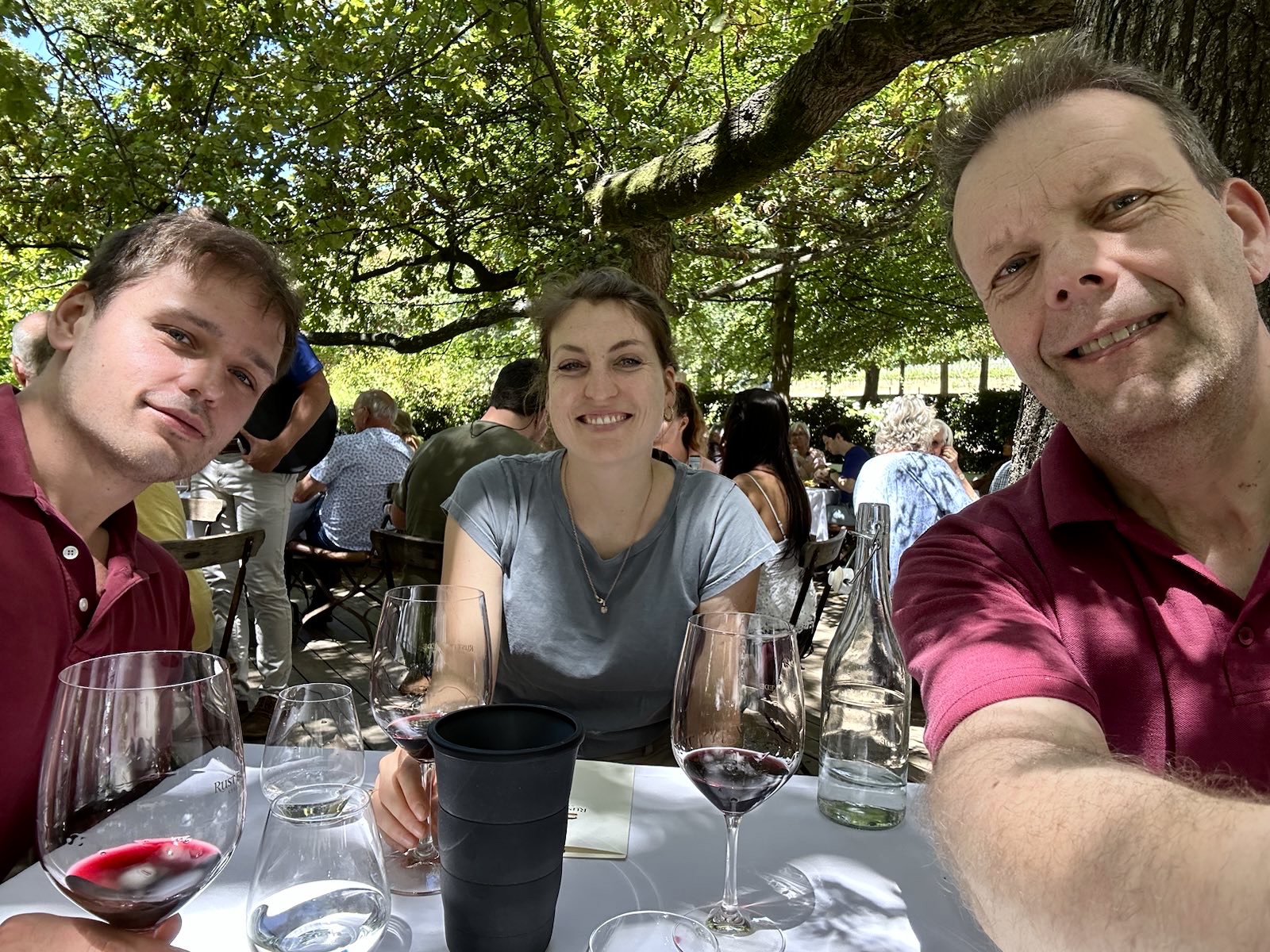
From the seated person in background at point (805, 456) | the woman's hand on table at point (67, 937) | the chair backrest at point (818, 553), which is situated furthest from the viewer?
the seated person in background at point (805, 456)

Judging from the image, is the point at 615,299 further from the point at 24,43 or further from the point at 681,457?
the point at 24,43

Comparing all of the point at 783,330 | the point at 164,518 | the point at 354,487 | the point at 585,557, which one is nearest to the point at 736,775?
the point at 585,557

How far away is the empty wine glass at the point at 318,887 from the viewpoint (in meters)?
0.84

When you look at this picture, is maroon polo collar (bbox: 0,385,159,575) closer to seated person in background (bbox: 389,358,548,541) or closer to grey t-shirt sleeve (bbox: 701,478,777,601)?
grey t-shirt sleeve (bbox: 701,478,777,601)

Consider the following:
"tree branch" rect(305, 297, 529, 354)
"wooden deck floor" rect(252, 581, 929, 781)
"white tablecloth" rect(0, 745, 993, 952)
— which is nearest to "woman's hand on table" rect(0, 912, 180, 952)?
"white tablecloth" rect(0, 745, 993, 952)

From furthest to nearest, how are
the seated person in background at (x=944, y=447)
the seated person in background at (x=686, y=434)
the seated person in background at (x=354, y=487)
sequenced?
the seated person in background at (x=354, y=487), the seated person in background at (x=944, y=447), the seated person in background at (x=686, y=434)

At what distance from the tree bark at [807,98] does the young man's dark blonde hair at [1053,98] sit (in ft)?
7.31

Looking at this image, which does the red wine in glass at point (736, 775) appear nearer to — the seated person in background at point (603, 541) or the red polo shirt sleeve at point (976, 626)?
the red polo shirt sleeve at point (976, 626)

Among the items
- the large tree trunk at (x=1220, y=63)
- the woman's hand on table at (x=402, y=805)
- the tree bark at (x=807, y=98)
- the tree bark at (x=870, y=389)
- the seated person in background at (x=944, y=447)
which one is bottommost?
the woman's hand on table at (x=402, y=805)

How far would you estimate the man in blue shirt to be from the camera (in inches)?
179

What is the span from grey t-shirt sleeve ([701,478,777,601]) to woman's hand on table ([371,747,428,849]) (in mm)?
1139

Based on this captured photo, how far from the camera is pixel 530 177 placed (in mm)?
6875

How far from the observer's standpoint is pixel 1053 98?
1470 millimetres

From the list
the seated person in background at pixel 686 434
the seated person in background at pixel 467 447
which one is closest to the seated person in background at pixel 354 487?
the seated person in background at pixel 467 447
